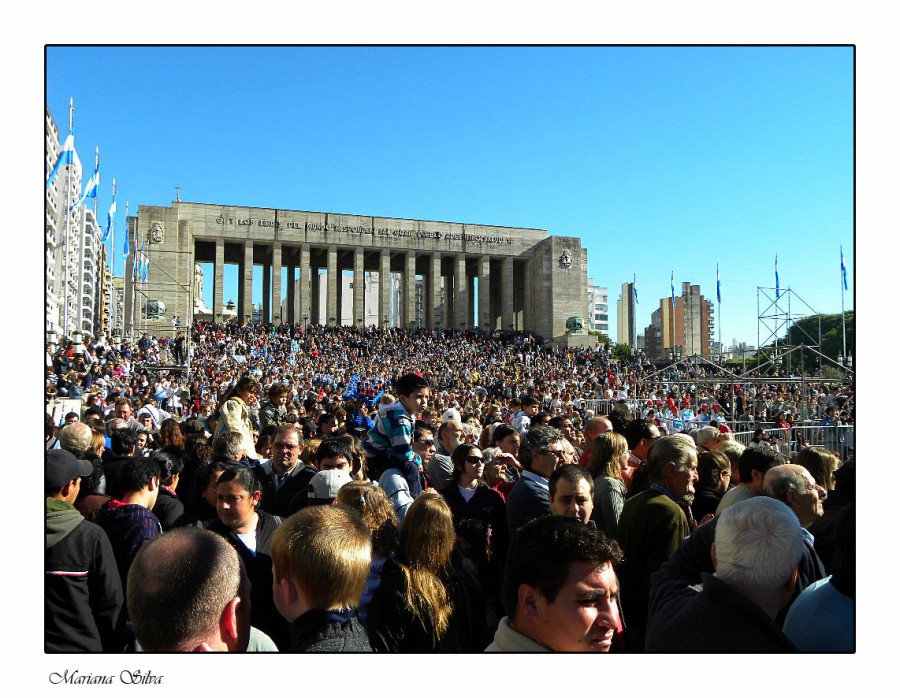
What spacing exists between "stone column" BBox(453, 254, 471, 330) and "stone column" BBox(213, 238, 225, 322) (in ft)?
61.6

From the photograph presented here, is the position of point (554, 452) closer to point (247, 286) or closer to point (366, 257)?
point (247, 286)

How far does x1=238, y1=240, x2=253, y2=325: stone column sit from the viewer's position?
5606 centimetres

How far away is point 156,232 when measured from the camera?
5072cm

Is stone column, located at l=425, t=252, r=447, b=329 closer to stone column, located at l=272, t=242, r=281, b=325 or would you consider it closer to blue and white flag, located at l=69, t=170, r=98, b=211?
stone column, located at l=272, t=242, r=281, b=325

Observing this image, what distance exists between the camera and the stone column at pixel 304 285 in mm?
56938

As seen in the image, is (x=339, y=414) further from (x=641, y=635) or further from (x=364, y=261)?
(x=364, y=261)

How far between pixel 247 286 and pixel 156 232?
345 inches

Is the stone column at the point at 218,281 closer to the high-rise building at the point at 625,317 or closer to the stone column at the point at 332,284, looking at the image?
the stone column at the point at 332,284

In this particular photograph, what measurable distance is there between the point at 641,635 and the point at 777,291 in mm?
30009

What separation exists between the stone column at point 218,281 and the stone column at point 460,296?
1878 cm

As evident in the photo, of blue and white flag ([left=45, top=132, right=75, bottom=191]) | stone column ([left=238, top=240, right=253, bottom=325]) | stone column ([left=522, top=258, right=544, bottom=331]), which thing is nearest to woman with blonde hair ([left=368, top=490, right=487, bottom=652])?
blue and white flag ([left=45, top=132, right=75, bottom=191])

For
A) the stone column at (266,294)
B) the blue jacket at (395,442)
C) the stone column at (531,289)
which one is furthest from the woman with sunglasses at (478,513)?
the stone column at (266,294)

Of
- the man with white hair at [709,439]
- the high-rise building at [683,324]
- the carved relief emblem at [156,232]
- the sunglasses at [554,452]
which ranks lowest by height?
the man with white hair at [709,439]

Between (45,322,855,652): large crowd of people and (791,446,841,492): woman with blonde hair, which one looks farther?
(791,446,841,492): woman with blonde hair
